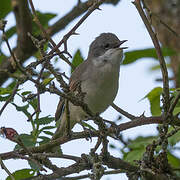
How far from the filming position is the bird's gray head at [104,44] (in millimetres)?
4637

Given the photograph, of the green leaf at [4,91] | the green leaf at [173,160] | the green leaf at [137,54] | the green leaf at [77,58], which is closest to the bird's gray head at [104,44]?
the green leaf at [137,54]

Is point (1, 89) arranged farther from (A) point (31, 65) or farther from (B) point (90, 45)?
(B) point (90, 45)

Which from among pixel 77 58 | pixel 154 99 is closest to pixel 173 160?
pixel 154 99

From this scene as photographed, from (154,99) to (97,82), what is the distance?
777mm

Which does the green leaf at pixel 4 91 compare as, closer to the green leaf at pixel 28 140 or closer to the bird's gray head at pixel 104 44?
the green leaf at pixel 28 140

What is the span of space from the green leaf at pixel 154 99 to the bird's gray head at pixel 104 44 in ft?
3.63

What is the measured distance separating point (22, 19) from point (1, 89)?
4.59 ft

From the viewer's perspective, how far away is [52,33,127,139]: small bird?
4133 mm

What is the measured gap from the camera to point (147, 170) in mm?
2762

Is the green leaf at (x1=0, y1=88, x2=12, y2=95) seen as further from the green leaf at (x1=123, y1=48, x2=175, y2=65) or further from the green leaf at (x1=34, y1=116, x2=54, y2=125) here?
the green leaf at (x1=123, y1=48, x2=175, y2=65)

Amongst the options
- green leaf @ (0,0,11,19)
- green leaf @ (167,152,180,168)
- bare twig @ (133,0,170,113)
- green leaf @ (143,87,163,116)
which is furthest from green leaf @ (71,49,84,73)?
green leaf @ (167,152,180,168)

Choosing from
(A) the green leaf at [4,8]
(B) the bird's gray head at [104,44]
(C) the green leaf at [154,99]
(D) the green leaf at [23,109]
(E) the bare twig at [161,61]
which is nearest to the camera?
(E) the bare twig at [161,61]

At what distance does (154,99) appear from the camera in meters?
3.59

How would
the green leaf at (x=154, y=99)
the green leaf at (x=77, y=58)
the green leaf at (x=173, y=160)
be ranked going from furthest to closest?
the green leaf at (x=173, y=160), the green leaf at (x=77, y=58), the green leaf at (x=154, y=99)
